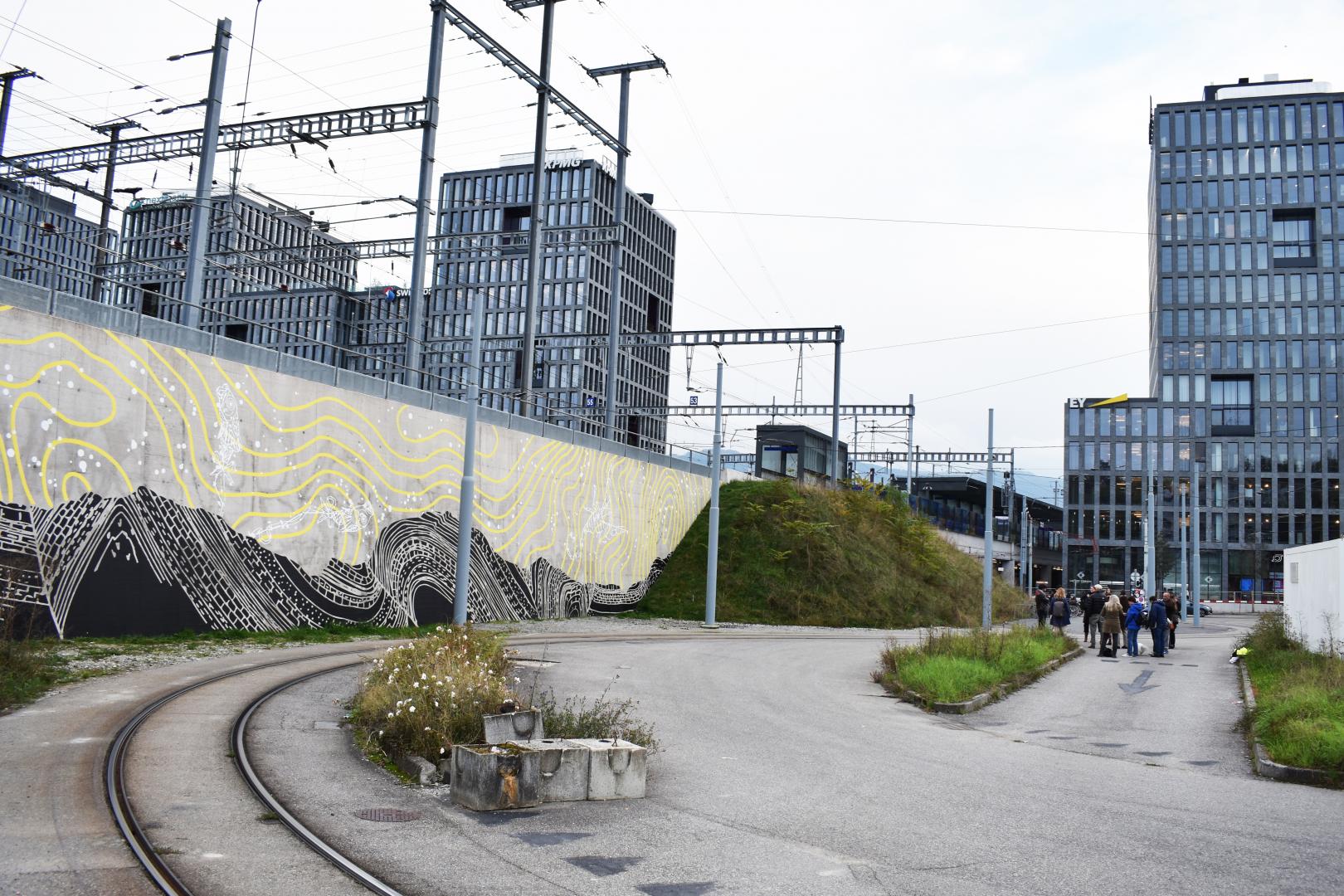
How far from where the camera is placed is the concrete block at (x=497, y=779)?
805cm

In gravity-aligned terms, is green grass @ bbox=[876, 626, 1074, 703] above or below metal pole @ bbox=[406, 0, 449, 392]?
below

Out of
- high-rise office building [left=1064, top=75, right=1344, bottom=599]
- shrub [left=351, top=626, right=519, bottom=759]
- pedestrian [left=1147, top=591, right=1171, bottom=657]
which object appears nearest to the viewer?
shrub [left=351, top=626, right=519, bottom=759]

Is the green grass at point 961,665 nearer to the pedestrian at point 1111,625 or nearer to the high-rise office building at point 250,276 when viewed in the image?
the pedestrian at point 1111,625

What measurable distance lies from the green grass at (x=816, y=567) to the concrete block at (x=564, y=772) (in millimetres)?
29116

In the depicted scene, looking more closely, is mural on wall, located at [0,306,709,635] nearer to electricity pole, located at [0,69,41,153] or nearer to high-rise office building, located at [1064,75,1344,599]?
electricity pole, located at [0,69,41,153]

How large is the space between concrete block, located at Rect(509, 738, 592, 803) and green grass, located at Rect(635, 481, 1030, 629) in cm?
2912

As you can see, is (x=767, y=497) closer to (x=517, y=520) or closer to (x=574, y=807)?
(x=517, y=520)

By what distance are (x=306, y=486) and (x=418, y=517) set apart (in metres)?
4.19

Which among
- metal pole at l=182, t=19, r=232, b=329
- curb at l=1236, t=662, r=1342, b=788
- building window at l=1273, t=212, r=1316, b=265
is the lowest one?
curb at l=1236, t=662, r=1342, b=788

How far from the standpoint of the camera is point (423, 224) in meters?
28.8

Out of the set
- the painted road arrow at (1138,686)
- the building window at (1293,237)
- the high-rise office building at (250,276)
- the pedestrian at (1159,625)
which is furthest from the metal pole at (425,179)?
the building window at (1293,237)

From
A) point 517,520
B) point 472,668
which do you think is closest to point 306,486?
point 517,520

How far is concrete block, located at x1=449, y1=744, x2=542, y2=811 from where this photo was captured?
8.05m

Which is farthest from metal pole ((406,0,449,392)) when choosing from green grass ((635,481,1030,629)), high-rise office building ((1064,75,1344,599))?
high-rise office building ((1064,75,1344,599))
